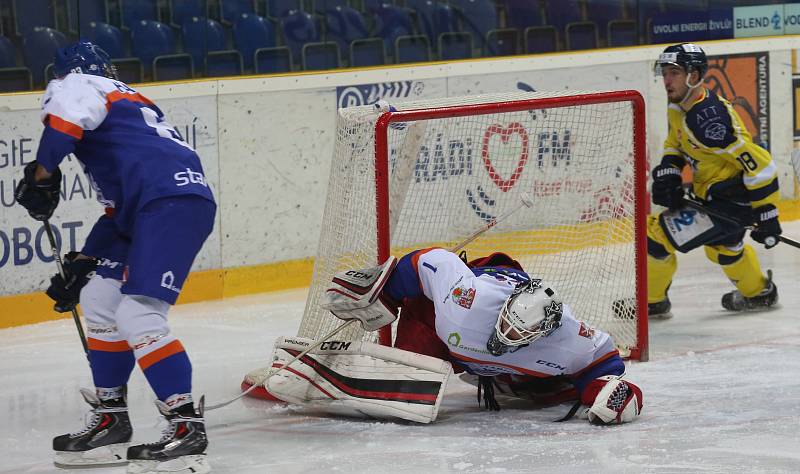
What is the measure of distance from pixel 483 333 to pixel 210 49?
322 cm

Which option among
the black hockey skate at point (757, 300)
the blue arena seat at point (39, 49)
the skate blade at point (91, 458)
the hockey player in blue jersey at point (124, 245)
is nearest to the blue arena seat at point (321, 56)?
the blue arena seat at point (39, 49)

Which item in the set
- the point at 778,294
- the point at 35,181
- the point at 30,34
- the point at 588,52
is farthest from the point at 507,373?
the point at 588,52

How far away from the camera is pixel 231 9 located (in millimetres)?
6531

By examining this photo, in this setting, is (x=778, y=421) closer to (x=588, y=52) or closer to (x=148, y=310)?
(x=148, y=310)

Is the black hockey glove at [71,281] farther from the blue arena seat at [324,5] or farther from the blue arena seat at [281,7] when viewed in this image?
the blue arena seat at [324,5]

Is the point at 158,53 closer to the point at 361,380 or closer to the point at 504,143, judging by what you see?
the point at 504,143

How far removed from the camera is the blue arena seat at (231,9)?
6.51 meters

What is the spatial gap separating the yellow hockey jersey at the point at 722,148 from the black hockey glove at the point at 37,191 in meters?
2.67

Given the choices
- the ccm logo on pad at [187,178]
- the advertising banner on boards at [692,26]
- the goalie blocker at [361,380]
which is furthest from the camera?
the advertising banner on boards at [692,26]

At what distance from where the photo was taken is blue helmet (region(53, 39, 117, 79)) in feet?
11.0

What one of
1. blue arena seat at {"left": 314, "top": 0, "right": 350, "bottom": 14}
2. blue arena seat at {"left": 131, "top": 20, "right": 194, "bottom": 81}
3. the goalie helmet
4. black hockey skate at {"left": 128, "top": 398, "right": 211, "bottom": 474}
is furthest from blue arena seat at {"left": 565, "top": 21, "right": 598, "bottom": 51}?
black hockey skate at {"left": 128, "top": 398, "right": 211, "bottom": 474}

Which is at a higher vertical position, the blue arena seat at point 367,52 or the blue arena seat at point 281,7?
the blue arena seat at point 281,7

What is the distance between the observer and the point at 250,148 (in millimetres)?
6070

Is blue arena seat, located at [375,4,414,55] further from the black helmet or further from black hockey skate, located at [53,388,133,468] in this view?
black hockey skate, located at [53,388,133,468]
